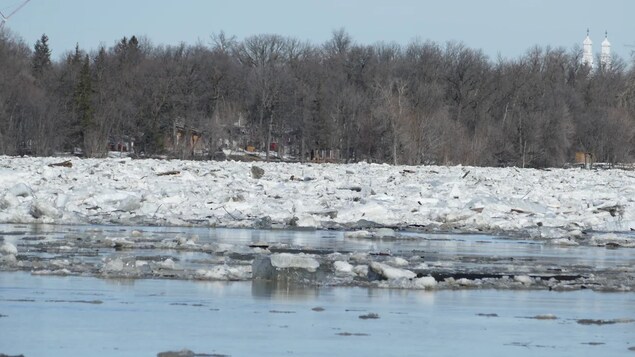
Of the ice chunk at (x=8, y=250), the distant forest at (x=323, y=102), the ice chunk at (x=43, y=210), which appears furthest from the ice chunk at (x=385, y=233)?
the distant forest at (x=323, y=102)

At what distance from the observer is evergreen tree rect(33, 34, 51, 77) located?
104300mm

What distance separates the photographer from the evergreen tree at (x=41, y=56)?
104300mm

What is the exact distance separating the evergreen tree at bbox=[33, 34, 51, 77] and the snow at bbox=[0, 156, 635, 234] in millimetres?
71302

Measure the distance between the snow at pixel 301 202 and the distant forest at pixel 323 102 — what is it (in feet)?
119

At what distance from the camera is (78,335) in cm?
867

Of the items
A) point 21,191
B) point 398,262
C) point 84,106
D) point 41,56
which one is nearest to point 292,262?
point 398,262

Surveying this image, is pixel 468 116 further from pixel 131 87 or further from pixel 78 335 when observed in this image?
pixel 78 335

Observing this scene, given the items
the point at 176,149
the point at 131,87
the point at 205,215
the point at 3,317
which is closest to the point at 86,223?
the point at 205,215

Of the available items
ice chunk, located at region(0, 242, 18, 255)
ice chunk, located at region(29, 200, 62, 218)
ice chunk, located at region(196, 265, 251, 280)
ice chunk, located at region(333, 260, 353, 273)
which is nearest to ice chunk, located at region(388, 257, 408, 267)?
ice chunk, located at region(333, 260, 353, 273)

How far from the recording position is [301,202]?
26766mm

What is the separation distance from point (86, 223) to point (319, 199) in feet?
23.1

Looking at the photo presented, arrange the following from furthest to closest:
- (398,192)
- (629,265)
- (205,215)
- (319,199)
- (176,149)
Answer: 1. (176,149)
2. (398,192)
3. (319,199)
4. (205,215)
5. (629,265)

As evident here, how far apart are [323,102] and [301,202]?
67.0 meters

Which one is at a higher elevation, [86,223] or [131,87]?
[131,87]
